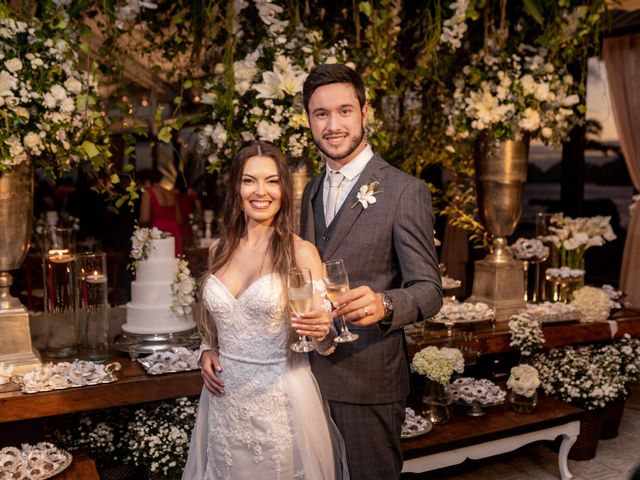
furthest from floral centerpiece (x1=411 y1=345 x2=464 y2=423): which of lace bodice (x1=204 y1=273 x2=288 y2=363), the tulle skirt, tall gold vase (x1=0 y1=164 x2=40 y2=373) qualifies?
tall gold vase (x1=0 y1=164 x2=40 y2=373)

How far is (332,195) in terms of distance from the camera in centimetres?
210

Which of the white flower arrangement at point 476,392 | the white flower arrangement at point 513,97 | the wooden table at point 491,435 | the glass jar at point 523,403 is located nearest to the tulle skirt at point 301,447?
the wooden table at point 491,435

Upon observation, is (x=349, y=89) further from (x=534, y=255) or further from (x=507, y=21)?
(x=534, y=255)

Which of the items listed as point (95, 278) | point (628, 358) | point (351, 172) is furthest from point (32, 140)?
point (628, 358)

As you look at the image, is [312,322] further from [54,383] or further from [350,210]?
[54,383]

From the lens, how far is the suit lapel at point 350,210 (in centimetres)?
200

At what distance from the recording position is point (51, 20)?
250 cm

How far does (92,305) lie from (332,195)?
1.34 m

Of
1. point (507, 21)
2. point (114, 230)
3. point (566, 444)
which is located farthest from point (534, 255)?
point (114, 230)

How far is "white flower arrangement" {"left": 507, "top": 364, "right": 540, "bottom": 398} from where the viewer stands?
3305 mm

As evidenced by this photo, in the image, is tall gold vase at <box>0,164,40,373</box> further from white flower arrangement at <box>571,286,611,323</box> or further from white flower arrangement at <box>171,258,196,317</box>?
white flower arrangement at <box>571,286,611,323</box>

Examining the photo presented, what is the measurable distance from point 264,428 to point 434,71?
228 cm

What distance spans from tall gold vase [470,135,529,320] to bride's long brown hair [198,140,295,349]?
6.25ft

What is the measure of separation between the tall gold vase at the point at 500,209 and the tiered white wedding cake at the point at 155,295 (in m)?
1.73
